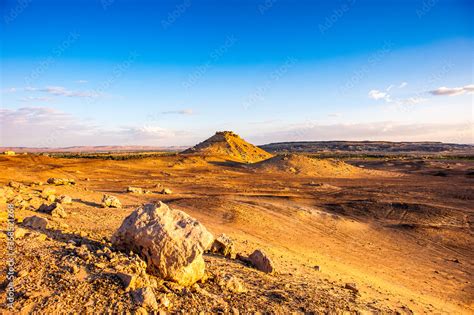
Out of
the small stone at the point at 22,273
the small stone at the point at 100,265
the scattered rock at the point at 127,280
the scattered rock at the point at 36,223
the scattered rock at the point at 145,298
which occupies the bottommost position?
the scattered rock at the point at 145,298

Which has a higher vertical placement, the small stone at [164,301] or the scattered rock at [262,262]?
the small stone at [164,301]

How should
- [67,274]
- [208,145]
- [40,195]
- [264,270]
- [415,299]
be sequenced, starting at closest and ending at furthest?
1. [67,274]
2. [264,270]
3. [415,299]
4. [40,195]
5. [208,145]

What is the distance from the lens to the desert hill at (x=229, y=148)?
5803 centimetres

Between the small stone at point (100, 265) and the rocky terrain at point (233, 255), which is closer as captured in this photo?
the rocky terrain at point (233, 255)

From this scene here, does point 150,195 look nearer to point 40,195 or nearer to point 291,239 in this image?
point 40,195

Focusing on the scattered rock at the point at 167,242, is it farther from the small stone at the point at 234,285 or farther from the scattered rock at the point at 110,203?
the scattered rock at the point at 110,203

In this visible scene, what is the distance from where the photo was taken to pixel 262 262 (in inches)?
304

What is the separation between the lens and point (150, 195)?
18219 millimetres

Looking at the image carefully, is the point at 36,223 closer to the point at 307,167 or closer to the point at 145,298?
the point at 145,298

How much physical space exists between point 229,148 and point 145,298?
54997 millimetres

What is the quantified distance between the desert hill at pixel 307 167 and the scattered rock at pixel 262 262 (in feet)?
102

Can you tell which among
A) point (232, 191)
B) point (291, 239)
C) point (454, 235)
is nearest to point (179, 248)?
point (291, 239)

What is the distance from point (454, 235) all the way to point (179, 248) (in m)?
14.2

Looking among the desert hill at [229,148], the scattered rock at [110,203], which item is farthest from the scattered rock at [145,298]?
the desert hill at [229,148]
